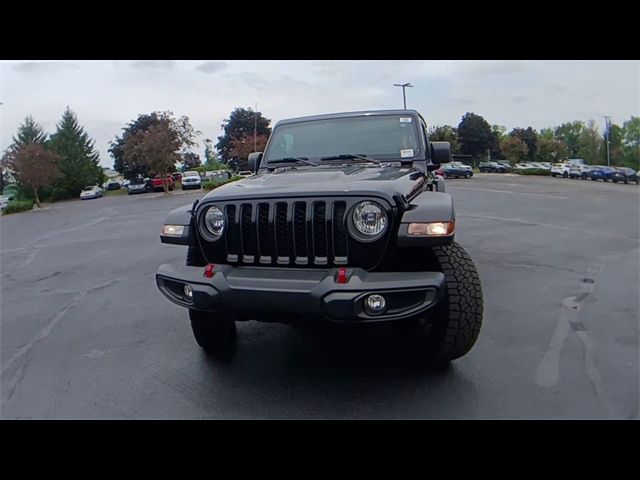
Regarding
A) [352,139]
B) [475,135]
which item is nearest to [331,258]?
[352,139]

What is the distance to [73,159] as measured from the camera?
45.5m

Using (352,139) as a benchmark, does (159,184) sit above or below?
below

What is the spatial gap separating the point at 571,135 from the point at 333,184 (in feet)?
293

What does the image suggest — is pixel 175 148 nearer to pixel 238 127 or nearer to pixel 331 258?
pixel 238 127

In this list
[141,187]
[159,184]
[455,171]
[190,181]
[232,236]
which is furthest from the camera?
[141,187]

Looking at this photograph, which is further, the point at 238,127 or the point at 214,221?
the point at 238,127

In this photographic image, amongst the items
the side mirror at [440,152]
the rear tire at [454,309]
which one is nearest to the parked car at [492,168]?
the side mirror at [440,152]

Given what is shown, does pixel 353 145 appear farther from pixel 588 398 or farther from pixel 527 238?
pixel 527 238

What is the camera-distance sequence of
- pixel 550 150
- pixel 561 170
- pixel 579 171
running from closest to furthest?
pixel 579 171, pixel 561 170, pixel 550 150

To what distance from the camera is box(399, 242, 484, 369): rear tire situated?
2992 millimetres

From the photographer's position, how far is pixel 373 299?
8.77ft

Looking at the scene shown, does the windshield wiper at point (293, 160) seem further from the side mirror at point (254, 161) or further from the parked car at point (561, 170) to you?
the parked car at point (561, 170)

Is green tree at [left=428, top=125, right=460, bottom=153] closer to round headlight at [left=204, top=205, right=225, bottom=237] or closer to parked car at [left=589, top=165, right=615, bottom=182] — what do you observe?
parked car at [left=589, top=165, right=615, bottom=182]

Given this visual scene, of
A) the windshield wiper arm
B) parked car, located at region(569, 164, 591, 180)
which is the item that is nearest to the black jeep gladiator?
the windshield wiper arm
